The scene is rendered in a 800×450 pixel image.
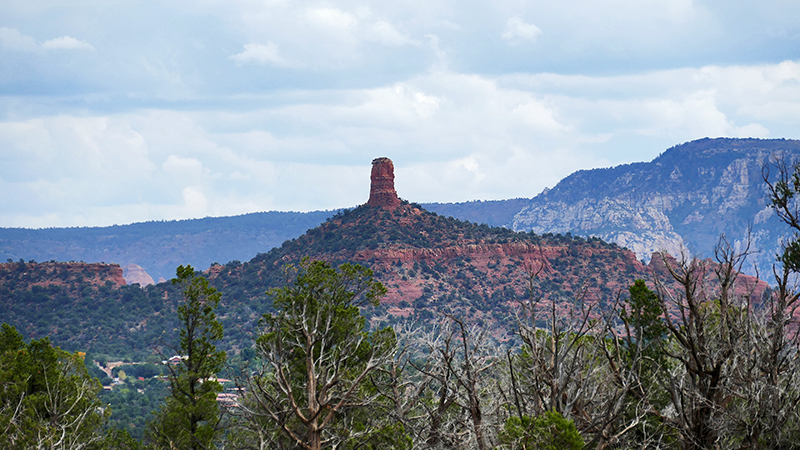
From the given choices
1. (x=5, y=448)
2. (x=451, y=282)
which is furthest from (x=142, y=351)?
(x=5, y=448)

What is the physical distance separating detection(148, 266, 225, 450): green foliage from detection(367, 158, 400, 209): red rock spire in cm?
9263

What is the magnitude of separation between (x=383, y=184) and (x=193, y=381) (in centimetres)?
9516

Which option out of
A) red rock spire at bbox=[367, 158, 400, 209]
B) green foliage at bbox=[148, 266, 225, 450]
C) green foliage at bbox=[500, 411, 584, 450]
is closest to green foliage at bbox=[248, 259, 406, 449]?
green foliage at bbox=[148, 266, 225, 450]

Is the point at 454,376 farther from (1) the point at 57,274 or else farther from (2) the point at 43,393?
(1) the point at 57,274

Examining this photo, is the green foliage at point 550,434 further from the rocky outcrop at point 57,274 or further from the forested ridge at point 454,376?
the rocky outcrop at point 57,274

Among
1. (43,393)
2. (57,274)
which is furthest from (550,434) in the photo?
(57,274)

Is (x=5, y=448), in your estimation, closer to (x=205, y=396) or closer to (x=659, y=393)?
(x=205, y=396)

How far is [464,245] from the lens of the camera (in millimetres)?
108250

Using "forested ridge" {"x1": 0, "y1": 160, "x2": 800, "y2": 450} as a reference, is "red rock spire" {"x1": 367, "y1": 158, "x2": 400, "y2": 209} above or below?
above

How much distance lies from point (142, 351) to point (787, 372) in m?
89.0

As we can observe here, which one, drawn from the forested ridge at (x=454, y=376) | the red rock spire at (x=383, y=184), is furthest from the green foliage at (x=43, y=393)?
the red rock spire at (x=383, y=184)

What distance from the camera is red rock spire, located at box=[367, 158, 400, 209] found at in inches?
4688

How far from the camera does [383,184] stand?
392 ft

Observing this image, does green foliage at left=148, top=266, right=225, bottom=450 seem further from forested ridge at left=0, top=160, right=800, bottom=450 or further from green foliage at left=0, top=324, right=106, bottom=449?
green foliage at left=0, top=324, right=106, bottom=449
